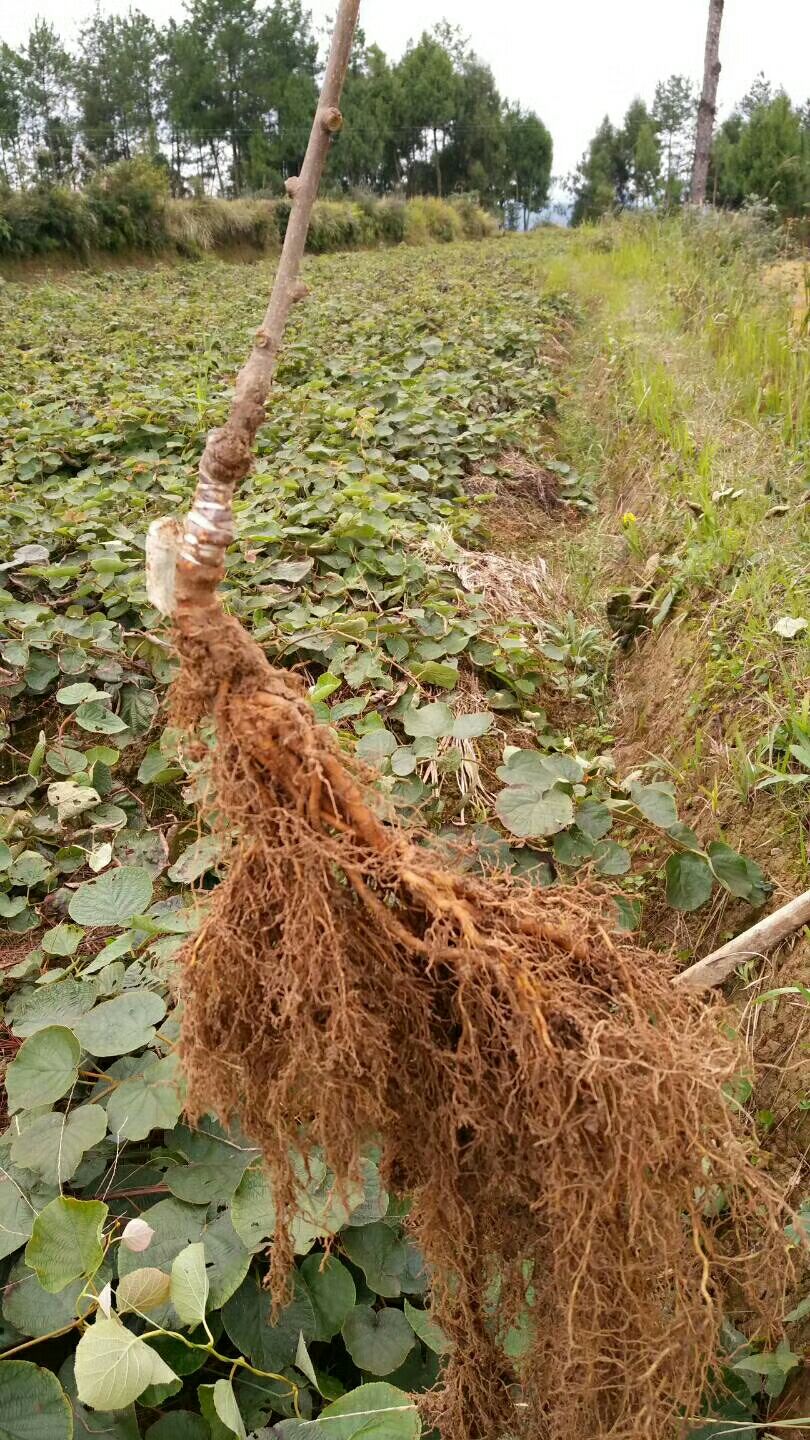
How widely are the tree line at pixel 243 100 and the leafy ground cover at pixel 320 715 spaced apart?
98.4 ft

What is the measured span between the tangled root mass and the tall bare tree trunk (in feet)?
37.2

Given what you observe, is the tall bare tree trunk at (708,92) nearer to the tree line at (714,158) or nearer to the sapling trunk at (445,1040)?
the tree line at (714,158)

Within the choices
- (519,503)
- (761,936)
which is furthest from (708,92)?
(761,936)

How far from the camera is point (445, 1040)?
0.93m

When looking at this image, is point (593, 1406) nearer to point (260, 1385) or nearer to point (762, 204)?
point (260, 1385)

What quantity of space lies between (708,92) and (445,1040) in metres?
12.4

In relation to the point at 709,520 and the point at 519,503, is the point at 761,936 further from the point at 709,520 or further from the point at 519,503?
the point at 519,503

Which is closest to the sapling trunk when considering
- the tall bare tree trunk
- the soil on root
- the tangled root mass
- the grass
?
the tangled root mass

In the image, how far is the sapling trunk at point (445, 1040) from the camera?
845 millimetres

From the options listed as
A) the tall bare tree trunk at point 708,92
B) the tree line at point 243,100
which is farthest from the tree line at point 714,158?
the tree line at point 243,100

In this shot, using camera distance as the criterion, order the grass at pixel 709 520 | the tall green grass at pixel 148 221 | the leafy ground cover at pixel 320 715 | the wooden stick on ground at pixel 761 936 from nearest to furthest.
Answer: the leafy ground cover at pixel 320 715 → the wooden stick on ground at pixel 761 936 → the grass at pixel 709 520 → the tall green grass at pixel 148 221

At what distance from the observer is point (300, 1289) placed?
122cm

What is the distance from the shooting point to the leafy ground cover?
45.3 inches

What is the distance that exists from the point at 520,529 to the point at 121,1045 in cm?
274
